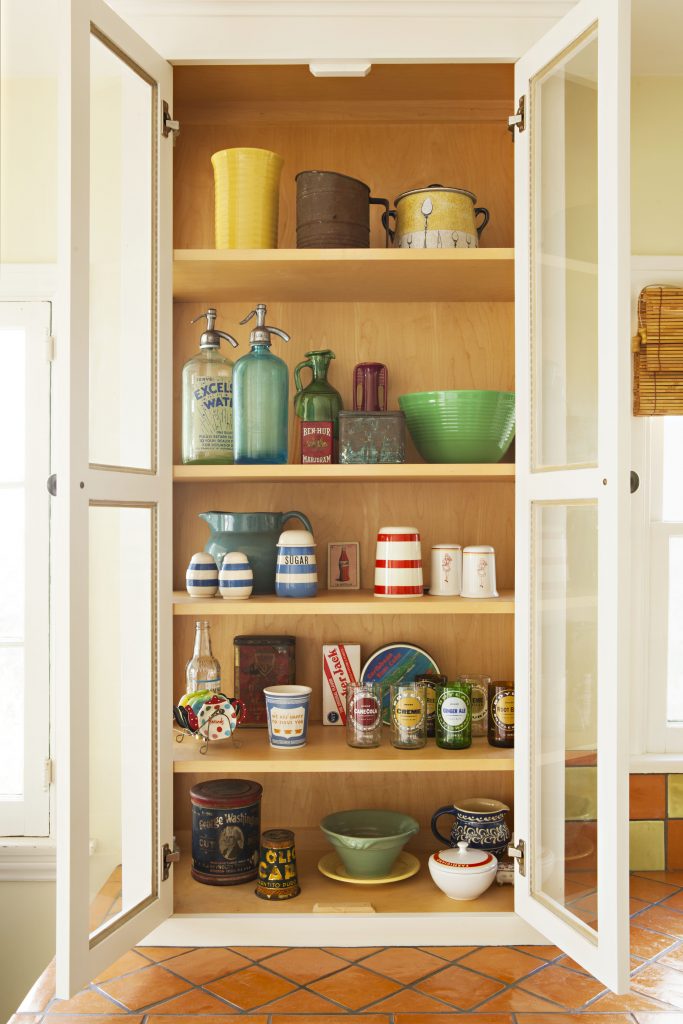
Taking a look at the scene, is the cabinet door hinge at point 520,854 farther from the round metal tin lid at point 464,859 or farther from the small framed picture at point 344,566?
the small framed picture at point 344,566

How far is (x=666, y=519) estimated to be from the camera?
215 cm

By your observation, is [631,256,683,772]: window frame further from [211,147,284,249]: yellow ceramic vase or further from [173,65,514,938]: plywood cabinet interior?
[211,147,284,249]: yellow ceramic vase

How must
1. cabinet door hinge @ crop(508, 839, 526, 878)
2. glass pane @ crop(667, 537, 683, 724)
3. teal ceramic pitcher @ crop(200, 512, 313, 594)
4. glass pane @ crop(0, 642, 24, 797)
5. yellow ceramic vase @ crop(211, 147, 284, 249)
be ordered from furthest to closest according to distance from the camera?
1. glass pane @ crop(0, 642, 24, 797)
2. glass pane @ crop(667, 537, 683, 724)
3. teal ceramic pitcher @ crop(200, 512, 313, 594)
4. yellow ceramic vase @ crop(211, 147, 284, 249)
5. cabinet door hinge @ crop(508, 839, 526, 878)

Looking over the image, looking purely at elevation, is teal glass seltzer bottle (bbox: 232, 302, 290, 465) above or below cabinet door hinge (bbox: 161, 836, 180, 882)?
above

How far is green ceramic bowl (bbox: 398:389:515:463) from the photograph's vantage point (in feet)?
5.97

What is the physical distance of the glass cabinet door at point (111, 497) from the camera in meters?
1.45

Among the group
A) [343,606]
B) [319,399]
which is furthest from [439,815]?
[319,399]

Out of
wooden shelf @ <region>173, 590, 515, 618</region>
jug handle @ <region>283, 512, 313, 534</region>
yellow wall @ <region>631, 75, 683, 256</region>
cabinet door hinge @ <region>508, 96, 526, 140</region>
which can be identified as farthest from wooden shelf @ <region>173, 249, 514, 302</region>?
wooden shelf @ <region>173, 590, 515, 618</region>

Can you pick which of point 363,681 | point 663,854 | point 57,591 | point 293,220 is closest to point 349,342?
point 293,220

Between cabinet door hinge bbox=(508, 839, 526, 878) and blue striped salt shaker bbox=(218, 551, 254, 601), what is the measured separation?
712 millimetres

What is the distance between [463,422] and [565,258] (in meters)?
0.38

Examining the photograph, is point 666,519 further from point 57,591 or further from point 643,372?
point 57,591

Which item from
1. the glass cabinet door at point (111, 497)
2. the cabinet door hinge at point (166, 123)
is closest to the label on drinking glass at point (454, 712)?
the glass cabinet door at point (111, 497)

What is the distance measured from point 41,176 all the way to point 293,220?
2.09 feet
